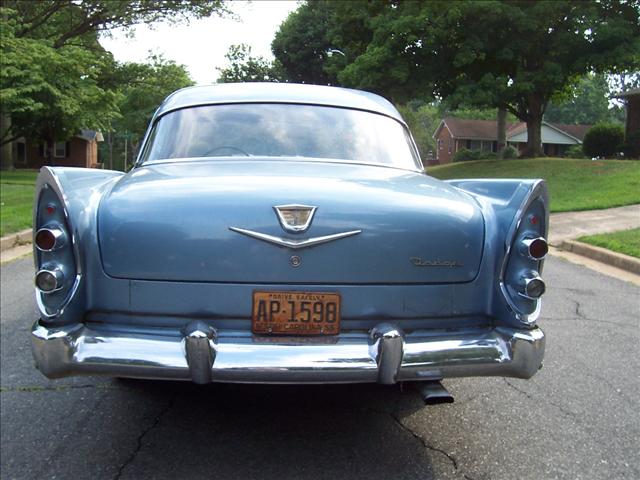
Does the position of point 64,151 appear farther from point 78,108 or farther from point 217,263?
point 217,263

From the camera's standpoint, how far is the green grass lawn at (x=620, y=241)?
26.3ft

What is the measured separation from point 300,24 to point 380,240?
126 feet

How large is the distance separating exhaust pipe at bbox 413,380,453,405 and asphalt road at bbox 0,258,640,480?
1.12ft

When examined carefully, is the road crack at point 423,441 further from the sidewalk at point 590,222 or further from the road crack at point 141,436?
the sidewalk at point 590,222

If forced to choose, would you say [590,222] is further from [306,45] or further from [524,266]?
[306,45]

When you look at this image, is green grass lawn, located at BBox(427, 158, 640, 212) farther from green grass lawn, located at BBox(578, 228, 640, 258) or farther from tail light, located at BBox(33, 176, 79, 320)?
tail light, located at BBox(33, 176, 79, 320)

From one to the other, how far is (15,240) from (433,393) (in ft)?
26.2

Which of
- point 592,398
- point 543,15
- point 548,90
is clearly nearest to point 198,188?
point 592,398

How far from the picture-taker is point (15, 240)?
29.2 ft

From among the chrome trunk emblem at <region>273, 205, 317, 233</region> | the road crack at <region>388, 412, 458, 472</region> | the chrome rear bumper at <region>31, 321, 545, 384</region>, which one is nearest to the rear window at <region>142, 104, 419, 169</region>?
the chrome trunk emblem at <region>273, 205, 317, 233</region>

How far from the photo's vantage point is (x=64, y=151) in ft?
153

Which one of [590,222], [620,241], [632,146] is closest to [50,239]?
[620,241]

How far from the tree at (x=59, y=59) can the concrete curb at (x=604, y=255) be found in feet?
49.9

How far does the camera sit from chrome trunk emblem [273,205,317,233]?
Answer: 8.05 ft
